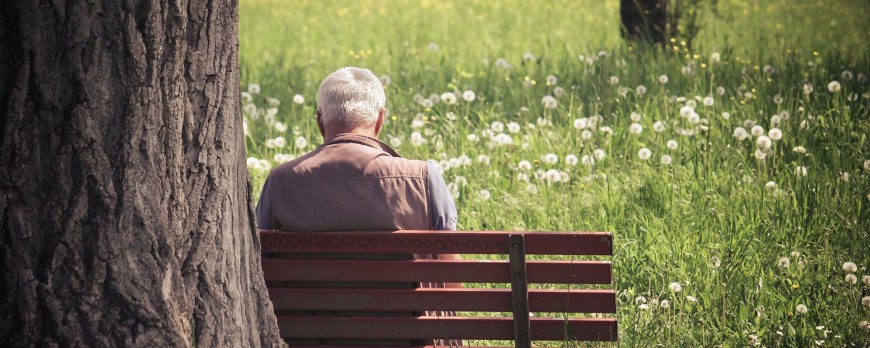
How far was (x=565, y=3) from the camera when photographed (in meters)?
15.9

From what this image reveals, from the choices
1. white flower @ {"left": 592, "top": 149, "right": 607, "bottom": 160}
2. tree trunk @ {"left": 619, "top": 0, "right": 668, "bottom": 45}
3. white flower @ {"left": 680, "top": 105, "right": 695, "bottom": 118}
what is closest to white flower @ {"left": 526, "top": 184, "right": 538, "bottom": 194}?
white flower @ {"left": 592, "top": 149, "right": 607, "bottom": 160}

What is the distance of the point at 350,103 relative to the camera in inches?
147

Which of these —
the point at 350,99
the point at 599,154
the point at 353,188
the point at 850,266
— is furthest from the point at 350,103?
the point at 599,154

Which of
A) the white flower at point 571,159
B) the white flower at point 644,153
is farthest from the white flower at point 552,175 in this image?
the white flower at point 644,153

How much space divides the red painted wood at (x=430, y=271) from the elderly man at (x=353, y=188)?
0.26 metres

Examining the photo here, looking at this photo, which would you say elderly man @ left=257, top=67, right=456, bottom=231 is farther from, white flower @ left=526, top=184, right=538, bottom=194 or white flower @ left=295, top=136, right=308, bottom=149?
white flower @ left=295, top=136, right=308, bottom=149

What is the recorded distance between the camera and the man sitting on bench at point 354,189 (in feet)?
11.5

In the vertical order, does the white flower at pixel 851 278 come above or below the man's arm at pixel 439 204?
below

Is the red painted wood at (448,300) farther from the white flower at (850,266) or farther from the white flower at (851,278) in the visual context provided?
the white flower at (850,266)

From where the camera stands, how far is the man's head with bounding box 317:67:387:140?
12.2 feet

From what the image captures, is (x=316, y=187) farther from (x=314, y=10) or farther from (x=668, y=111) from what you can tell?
(x=314, y=10)

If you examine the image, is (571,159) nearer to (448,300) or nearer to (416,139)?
(416,139)

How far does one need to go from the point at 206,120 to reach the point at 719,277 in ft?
8.46

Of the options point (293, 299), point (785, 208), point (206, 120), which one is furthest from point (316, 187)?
point (785, 208)
